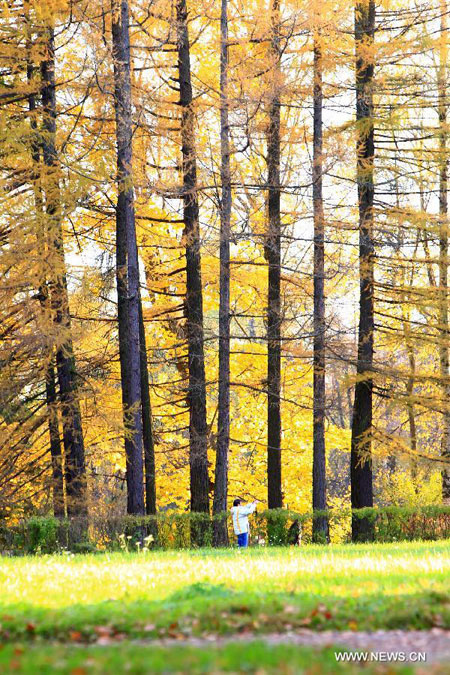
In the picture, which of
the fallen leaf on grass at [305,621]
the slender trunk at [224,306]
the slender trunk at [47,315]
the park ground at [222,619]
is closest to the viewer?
the park ground at [222,619]

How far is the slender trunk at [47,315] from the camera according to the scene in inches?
669

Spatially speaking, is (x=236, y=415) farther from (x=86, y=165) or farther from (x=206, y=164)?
(x=86, y=165)

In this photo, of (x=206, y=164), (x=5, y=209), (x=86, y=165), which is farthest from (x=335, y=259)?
(x=5, y=209)

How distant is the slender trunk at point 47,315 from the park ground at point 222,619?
28.6 ft

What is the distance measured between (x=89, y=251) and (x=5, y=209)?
739 centimetres

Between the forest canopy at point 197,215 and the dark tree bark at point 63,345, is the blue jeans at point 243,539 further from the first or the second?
the dark tree bark at point 63,345

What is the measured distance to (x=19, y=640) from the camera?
609cm

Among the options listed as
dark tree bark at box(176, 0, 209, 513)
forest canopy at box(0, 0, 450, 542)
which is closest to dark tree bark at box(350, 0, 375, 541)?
forest canopy at box(0, 0, 450, 542)

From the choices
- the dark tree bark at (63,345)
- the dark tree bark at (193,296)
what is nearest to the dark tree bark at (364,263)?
the dark tree bark at (193,296)

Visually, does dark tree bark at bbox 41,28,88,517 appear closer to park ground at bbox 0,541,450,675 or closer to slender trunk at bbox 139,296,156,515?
slender trunk at bbox 139,296,156,515

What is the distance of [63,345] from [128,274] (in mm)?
1940

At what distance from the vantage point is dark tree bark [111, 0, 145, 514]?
689 inches

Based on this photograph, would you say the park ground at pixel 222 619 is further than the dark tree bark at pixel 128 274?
No

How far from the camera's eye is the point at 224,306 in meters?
19.2
